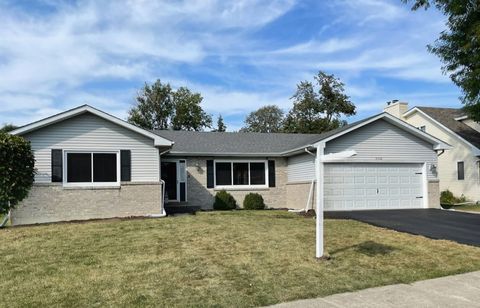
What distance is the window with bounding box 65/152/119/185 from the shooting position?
15.9 metres

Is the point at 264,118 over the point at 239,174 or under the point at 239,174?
over

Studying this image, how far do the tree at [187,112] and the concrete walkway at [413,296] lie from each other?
45046mm

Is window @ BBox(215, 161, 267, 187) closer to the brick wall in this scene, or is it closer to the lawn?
the brick wall

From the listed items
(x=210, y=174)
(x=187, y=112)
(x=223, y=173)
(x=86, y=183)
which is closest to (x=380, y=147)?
(x=223, y=173)

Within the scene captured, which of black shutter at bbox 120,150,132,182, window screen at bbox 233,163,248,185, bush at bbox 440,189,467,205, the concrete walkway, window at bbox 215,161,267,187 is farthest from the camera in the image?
bush at bbox 440,189,467,205

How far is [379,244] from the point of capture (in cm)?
1040

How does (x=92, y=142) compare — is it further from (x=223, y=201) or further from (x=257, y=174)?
(x=257, y=174)

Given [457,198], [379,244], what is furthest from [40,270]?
[457,198]

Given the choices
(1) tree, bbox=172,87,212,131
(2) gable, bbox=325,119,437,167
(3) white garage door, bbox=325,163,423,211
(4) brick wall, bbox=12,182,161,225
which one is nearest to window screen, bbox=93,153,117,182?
(4) brick wall, bbox=12,182,161,225

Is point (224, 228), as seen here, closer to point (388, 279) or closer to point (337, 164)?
point (388, 279)

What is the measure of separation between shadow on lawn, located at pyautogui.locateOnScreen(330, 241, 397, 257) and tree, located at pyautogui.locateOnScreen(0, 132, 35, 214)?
9.84 m

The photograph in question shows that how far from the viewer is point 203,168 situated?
20969mm

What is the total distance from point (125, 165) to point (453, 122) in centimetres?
2280

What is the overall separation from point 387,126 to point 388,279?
1333 cm
